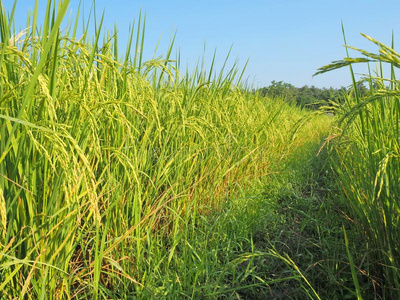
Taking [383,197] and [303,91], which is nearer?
[383,197]

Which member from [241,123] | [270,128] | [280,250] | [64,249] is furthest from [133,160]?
[270,128]

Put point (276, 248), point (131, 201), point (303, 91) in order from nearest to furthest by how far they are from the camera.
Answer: point (131, 201) < point (276, 248) < point (303, 91)

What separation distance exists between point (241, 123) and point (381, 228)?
→ 1.92 metres

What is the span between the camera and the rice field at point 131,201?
1.20 metres

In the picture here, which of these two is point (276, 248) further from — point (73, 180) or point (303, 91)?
point (303, 91)

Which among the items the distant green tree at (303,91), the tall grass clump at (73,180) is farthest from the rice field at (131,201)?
the distant green tree at (303,91)

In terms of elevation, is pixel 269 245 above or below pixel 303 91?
below

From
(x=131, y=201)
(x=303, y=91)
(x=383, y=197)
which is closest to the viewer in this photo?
(x=383, y=197)

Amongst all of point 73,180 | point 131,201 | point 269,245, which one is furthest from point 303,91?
point 73,180

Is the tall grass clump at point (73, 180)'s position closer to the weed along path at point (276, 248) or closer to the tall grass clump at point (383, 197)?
the weed along path at point (276, 248)

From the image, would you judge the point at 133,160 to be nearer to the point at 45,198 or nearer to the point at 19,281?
the point at 45,198

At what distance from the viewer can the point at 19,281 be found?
1.30 meters

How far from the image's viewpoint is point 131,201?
74.1 inches

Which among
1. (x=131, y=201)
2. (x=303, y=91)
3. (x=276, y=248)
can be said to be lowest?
(x=276, y=248)
